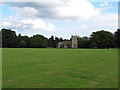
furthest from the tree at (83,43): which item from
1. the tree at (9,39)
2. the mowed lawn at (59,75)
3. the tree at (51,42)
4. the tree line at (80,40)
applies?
the mowed lawn at (59,75)

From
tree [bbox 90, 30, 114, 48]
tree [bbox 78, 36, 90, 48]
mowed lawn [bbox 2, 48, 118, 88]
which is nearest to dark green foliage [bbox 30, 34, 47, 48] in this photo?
tree [bbox 78, 36, 90, 48]

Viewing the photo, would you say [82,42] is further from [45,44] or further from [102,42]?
[45,44]

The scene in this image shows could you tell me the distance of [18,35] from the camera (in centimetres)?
8631

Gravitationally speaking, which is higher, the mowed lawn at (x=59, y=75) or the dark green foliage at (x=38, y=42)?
the dark green foliage at (x=38, y=42)

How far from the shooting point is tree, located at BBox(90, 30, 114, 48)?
73688 mm

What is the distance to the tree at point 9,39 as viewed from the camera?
75.0 m

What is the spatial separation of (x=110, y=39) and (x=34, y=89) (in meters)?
72.3

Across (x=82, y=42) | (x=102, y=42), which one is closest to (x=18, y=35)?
(x=82, y=42)

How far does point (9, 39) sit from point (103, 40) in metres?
38.4

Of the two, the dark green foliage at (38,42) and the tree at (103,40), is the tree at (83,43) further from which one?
the dark green foliage at (38,42)

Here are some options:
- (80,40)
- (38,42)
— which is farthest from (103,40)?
(38,42)

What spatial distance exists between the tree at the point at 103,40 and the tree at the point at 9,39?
3203cm

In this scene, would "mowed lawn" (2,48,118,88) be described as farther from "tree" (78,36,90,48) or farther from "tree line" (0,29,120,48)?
"tree" (78,36,90,48)

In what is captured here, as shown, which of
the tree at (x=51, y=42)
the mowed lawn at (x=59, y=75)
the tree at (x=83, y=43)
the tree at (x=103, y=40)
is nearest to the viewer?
the mowed lawn at (x=59, y=75)
